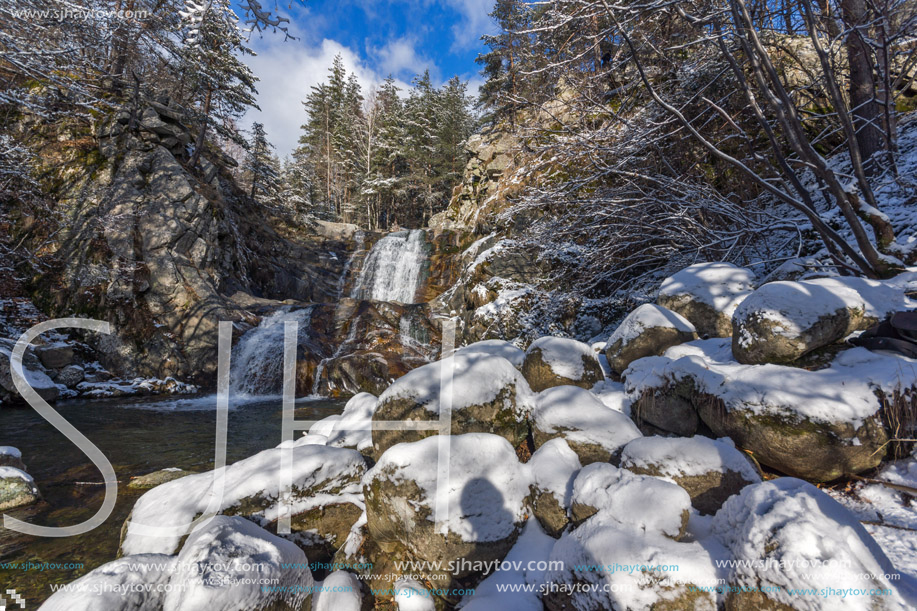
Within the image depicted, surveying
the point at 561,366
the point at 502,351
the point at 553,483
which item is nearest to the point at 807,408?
the point at 553,483

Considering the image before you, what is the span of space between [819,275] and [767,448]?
7.85 ft

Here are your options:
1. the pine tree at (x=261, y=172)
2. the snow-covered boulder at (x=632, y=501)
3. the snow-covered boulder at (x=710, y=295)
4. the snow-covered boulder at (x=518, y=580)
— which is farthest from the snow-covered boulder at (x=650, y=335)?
the pine tree at (x=261, y=172)

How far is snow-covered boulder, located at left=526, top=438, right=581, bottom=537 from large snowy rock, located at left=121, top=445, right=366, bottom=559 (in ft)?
4.93

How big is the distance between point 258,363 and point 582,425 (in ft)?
35.0

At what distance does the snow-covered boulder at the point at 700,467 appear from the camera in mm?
2057

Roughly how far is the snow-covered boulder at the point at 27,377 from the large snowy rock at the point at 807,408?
12859 millimetres

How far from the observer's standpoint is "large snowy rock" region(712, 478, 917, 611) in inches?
51.9

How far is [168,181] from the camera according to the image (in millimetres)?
12320

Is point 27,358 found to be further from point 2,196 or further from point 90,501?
point 90,501

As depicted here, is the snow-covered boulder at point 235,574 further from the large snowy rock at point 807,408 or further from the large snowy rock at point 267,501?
the large snowy rock at point 807,408

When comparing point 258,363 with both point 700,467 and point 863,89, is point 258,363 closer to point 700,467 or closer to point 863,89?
point 700,467

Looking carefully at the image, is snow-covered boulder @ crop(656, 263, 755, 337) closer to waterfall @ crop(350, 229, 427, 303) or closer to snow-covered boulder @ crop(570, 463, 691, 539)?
snow-covered boulder @ crop(570, 463, 691, 539)

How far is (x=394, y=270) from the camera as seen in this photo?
59.7 feet

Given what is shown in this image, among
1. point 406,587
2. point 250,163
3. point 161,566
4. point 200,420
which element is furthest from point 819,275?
point 250,163
